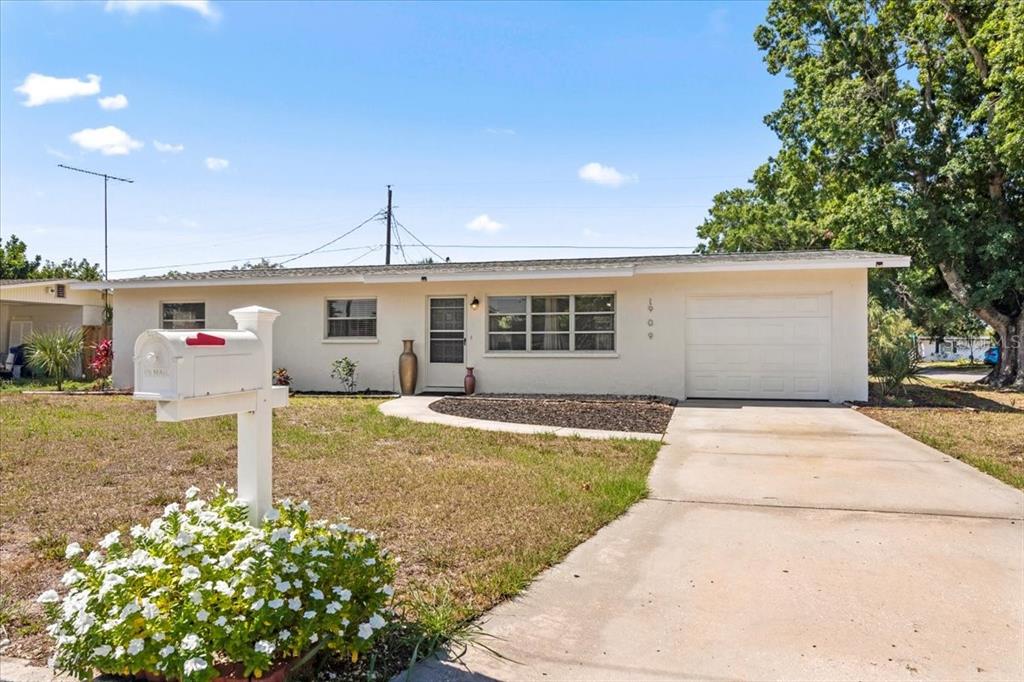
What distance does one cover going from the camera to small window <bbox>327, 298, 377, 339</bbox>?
14523mm

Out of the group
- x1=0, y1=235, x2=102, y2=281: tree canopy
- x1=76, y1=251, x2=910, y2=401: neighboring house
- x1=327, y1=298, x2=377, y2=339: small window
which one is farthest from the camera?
x1=0, y1=235, x2=102, y2=281: tree canopy

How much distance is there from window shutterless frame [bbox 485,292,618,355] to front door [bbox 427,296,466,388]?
0.66 meters

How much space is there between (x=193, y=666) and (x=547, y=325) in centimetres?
1192

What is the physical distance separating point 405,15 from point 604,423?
8256mm

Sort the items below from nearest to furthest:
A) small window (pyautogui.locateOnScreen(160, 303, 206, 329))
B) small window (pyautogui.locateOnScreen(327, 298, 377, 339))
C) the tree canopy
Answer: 1. small window (pyautogui.locateOnScreen(327, 298, 377, 339))
2. small window (pyautogui.locateOnScreen(160, 303, 206, 329))
3. the tree canopy

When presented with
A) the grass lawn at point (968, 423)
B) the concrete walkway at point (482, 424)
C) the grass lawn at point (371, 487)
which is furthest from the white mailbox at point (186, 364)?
the grass lawn at point (968, 423)

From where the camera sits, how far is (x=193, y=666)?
6.21 ft

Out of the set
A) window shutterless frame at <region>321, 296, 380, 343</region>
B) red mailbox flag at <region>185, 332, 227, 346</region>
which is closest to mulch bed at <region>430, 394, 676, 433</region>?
window shutterless frame at <region>321, 296, 380, 343</region>

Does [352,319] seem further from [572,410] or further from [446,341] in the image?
[572,410]

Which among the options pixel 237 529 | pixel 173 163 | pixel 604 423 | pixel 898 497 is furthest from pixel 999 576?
pixel 173 163

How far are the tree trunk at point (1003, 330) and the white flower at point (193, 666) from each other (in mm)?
19261

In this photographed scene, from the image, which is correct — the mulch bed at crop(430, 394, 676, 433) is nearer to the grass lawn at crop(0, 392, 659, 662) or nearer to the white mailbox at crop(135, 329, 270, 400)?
the grass lawn at crop(0, 392, 659, 662)

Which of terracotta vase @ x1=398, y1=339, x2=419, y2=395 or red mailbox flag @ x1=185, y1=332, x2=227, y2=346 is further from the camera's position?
terracotta vase @ x1=398, y1=339, x2=419, y2=395

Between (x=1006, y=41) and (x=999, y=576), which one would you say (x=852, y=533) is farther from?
(x=1006, y=41)
